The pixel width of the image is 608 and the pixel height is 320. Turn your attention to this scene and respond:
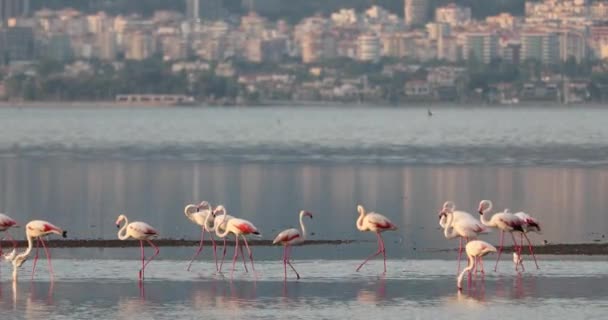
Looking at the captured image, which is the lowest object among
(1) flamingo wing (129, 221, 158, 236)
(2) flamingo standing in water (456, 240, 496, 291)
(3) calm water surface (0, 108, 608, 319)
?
(3) calm water surface (0, 108, 608, 319)

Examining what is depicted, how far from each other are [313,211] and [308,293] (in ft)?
43.0

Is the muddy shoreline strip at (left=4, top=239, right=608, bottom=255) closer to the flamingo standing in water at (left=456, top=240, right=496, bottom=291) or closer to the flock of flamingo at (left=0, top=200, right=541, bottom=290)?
the flock of flamingo at (left=0, top=200, right=541, bottom=290)

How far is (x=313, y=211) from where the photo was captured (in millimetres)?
34188

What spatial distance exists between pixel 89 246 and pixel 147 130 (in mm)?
74106

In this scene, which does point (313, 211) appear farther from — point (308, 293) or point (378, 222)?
point (308, 293)

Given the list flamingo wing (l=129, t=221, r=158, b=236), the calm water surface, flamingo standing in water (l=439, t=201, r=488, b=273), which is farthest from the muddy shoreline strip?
flamingo wing (l=129, t=221, r=158, b=236)

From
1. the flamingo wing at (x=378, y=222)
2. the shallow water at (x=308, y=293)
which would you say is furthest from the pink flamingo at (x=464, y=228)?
the flamingo wing at (x=378, y=222)

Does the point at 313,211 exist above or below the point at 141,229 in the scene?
below

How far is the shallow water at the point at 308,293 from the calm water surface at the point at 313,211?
0.03 metres

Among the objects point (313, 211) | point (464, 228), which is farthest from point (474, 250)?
point (313, 211)

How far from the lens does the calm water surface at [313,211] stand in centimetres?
2031

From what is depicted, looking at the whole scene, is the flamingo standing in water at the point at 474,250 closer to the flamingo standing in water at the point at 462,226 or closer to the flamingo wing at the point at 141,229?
the flamingo standing in water at the point at 462,226

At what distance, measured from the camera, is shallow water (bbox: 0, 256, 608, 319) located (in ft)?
64.7

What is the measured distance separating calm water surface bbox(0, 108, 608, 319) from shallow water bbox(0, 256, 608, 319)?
0.03m
